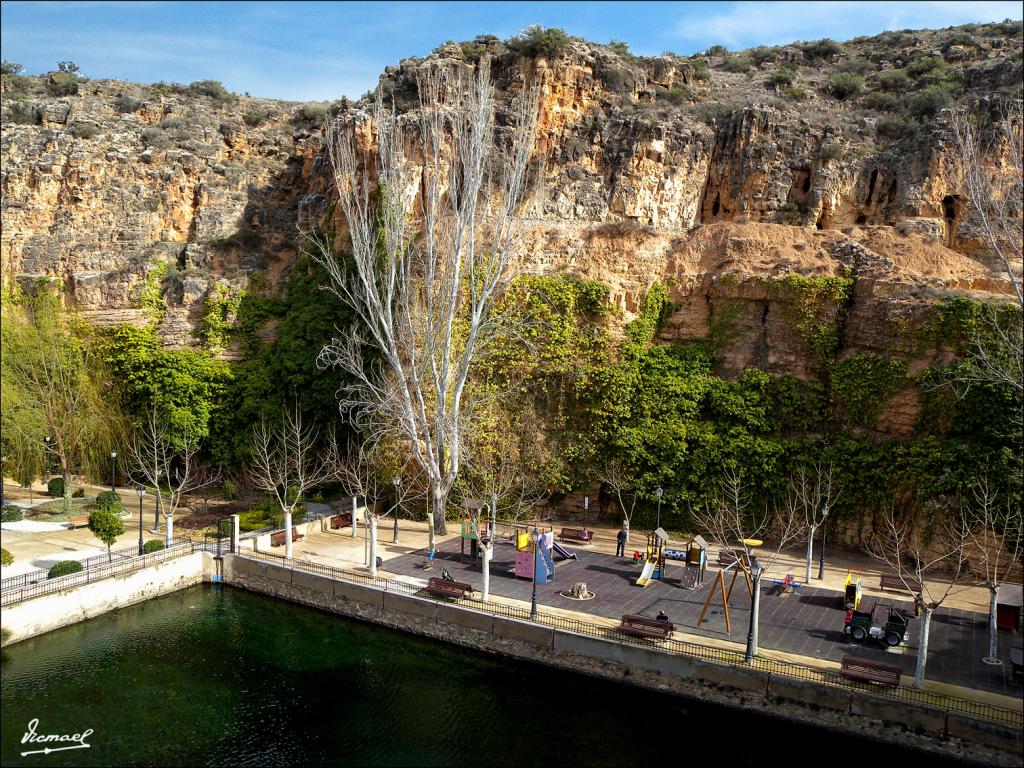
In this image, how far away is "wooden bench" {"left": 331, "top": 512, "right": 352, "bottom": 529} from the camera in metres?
28.7

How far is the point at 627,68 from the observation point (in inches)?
1458

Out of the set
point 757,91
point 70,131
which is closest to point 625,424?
point 757,91

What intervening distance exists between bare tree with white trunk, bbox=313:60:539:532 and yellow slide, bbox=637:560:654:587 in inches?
310

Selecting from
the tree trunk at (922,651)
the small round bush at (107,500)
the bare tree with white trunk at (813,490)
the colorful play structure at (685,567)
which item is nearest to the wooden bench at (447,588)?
the colorful play structure at (685,567)

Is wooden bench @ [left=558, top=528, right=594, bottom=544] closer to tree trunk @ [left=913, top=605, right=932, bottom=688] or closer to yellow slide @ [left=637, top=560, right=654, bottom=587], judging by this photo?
yellow slide @ [left=637, top=560, right=654, bottom=587]

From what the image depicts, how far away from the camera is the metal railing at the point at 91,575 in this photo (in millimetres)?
20188

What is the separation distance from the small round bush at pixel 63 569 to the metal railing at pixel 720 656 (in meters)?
6.30

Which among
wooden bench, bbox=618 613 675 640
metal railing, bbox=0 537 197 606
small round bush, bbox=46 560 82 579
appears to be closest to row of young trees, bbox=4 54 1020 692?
metal railing, bbox=0 537 197 606

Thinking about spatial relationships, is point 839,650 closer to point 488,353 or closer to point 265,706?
point 265,706

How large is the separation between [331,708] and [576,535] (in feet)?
40.8

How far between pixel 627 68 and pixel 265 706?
32.6m

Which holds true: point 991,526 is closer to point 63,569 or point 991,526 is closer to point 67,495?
point 63,569

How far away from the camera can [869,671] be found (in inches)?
637

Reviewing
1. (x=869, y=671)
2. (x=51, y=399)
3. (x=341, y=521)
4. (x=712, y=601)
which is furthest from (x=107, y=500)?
(x=869, y=671)
